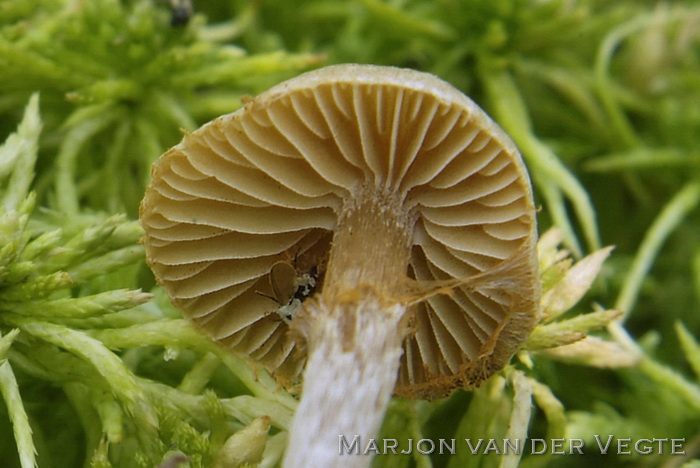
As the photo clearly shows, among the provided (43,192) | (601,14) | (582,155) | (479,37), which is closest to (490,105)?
(479,37)

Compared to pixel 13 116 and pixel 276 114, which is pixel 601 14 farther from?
pixel 13 116

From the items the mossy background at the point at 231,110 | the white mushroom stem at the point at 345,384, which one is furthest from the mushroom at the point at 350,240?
the mossy background at the point at 231,110

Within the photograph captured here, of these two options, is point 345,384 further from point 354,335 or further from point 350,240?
point 350,240

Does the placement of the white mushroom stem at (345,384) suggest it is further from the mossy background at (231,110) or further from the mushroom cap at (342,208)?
the mossy background at (231,110)

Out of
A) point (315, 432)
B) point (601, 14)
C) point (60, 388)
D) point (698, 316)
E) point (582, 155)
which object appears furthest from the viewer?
point (601, 14)

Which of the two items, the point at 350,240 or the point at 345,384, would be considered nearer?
the point at 345,384

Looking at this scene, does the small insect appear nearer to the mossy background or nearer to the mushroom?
the mushroom

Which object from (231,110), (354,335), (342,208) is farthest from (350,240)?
(231,110)

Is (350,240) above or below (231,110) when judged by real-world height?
below
